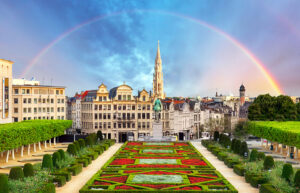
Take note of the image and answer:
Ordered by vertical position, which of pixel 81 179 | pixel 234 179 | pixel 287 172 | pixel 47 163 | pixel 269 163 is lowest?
pixel 234 179

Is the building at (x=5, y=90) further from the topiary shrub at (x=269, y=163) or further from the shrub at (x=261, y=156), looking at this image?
the topiary shrub at (x=269, y=163)

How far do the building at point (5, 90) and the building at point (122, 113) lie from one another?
31913 mm

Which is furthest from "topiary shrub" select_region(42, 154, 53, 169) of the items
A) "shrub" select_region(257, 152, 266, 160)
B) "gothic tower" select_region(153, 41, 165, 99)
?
"gothic tower" select_region(153, 41, 165, 99)

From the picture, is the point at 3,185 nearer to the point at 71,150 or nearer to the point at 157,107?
the point at 71,150

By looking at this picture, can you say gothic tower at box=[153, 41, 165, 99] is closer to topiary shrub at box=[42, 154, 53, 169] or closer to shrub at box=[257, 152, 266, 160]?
shrub at box=[257, 152, 266, 160]

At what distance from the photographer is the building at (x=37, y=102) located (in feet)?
333

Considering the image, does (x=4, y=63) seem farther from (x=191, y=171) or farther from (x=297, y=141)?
(x=297, y=141)

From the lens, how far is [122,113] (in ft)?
384

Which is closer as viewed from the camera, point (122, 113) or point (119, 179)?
point (119, 179)

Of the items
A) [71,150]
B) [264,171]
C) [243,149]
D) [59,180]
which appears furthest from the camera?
[243,149]

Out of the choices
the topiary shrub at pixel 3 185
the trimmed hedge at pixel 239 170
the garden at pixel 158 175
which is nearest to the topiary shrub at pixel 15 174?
the topiary shrub at pixel 3 185

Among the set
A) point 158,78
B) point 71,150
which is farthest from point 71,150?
point 158,78

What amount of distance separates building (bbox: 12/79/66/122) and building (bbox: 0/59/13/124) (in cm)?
1038

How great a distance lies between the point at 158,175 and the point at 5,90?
193ft
